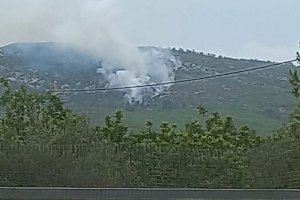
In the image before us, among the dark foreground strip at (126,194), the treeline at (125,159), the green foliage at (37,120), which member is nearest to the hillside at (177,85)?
the green foliage at (37,120)

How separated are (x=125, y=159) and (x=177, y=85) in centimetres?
2998

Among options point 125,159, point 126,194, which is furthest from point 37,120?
point 126,194

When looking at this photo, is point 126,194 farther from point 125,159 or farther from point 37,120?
point 37,120

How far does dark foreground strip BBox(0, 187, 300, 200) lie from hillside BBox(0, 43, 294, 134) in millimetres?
15721

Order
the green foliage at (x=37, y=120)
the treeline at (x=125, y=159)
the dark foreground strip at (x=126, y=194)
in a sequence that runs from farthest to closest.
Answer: the green foliage at (x=37, y=120), the treeline at (x=125, y=159), the dark foreground strip at (x=126, y=194)

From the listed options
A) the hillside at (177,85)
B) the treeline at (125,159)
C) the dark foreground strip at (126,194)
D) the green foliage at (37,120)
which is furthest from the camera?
the hillside at (177,85)

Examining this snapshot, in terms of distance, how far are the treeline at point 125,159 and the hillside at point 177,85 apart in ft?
44.1

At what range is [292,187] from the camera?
41.2 feet

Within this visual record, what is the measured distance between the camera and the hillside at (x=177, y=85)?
30.9 metres

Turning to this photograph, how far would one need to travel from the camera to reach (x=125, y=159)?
1151cm

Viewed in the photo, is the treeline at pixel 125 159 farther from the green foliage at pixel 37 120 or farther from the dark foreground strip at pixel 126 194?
the dark foreground strip at pixel 126 194

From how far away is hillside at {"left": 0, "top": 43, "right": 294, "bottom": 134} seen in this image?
30.9 metres

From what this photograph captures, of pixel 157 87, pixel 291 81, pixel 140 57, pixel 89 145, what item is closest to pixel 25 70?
pixel 157 87

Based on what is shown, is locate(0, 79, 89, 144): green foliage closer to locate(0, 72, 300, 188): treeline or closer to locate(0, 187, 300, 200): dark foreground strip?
locate(0, 72, 300, 188): treeline
